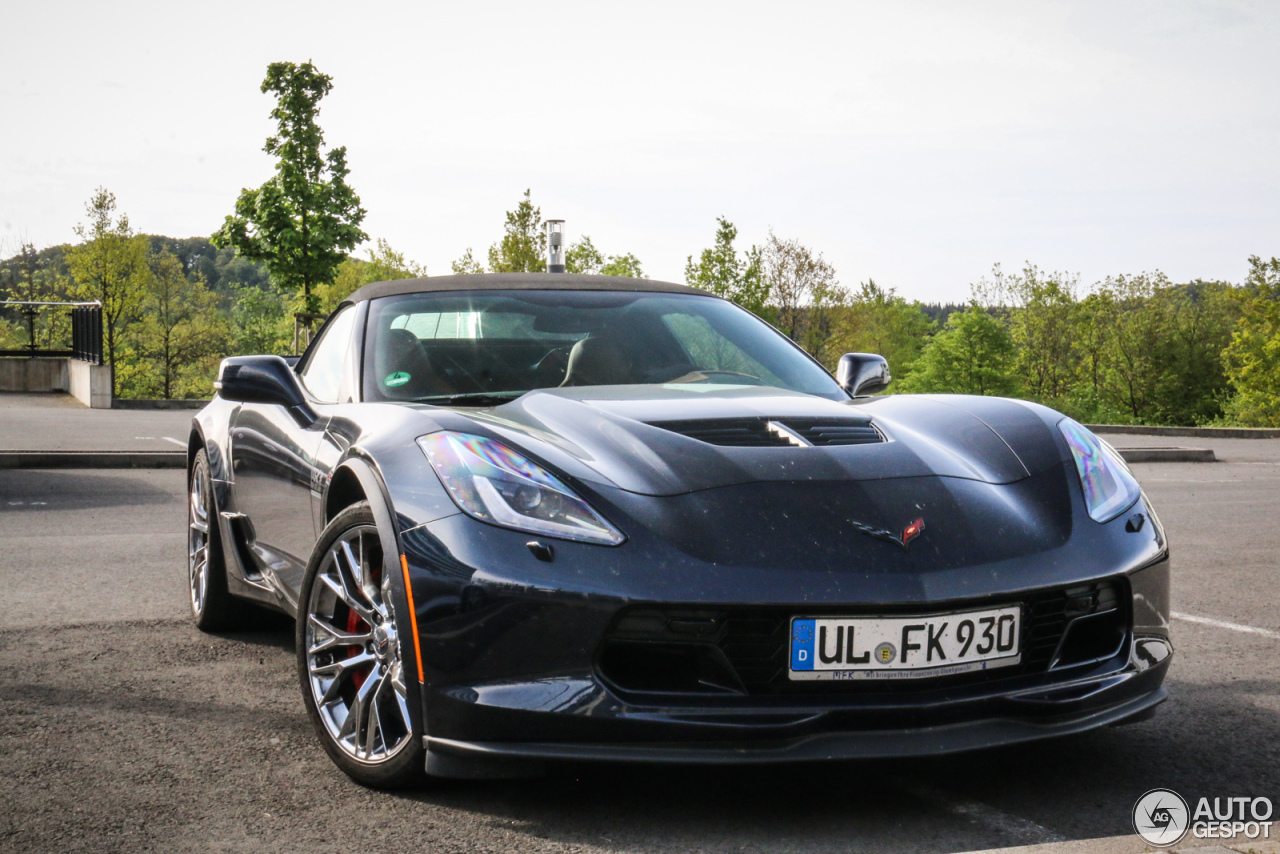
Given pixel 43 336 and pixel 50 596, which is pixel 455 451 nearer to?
pixel 50 596

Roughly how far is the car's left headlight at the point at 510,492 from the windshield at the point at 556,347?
717 mm

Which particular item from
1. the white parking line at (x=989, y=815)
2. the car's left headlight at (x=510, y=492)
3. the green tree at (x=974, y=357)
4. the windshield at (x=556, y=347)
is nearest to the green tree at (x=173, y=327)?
the green tree at (x=974, y=357)

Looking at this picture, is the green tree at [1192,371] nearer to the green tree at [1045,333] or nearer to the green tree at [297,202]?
the green tree at [1045,333]

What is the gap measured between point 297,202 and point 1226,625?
27.9 m

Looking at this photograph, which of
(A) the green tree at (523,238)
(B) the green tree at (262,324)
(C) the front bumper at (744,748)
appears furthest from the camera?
(B) the green tree at (262,324)

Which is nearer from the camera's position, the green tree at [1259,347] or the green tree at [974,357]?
the green tree at [1259,347]

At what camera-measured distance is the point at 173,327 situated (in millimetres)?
59625

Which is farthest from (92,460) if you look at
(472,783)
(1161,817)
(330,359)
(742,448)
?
(1161,817)

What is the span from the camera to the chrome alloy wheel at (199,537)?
4.50 metres

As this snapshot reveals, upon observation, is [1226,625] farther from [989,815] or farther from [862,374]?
[989,815]

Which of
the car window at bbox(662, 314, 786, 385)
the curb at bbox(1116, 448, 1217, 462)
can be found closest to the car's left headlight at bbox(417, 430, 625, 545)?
the car window at bbox(662, 314, 786, 385)

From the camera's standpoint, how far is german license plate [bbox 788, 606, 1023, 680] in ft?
7.66

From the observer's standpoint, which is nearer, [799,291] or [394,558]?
[394,558]

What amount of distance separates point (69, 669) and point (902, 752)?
9.09 ft
